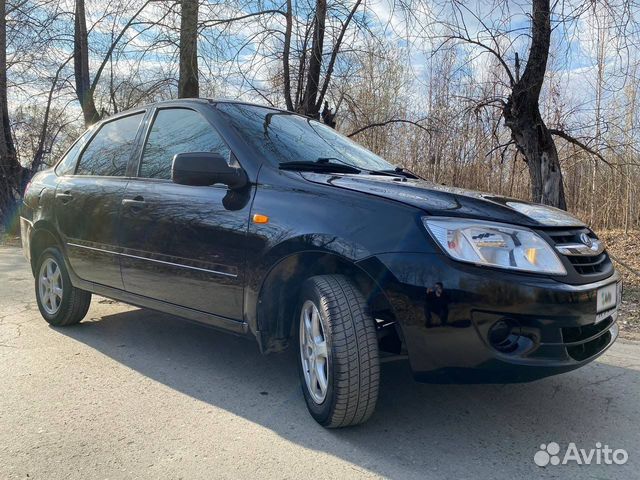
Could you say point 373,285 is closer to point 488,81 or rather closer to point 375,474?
point 375,474

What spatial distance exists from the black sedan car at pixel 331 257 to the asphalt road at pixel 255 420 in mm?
286

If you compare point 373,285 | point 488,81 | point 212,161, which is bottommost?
point 373,285

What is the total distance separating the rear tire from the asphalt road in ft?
1.56

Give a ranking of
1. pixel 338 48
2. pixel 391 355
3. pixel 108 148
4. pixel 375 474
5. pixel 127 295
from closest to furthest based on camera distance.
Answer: pixel 375 474
pixel 391 355
pixel 127 295
pixel 108 148
pixel 338 48

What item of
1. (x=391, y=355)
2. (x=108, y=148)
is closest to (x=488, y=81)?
(x=108, y=148)

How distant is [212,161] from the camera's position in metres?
3.06

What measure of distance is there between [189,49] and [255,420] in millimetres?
8553

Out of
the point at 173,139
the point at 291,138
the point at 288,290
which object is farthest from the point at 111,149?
the point at 288,290

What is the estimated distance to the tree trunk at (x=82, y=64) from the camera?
14172 mm

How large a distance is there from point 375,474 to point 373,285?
A: 86 cm

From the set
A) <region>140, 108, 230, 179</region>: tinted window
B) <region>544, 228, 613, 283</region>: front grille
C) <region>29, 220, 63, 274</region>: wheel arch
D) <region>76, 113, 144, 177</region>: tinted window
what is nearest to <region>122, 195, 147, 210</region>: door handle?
<region>140, 108, 230, 179</region>: tinted window

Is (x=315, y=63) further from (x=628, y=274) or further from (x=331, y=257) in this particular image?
(x=331, y=257)

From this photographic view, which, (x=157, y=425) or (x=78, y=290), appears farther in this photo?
(x=78, y=290)

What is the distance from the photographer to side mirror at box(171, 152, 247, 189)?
3021mm
